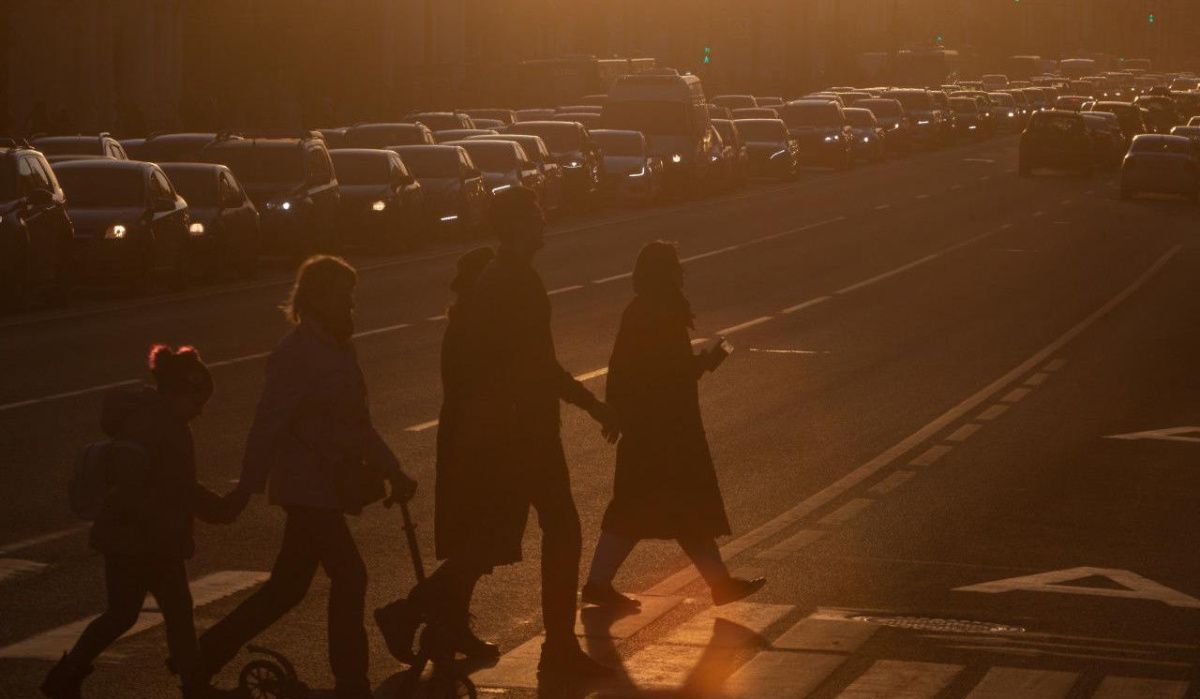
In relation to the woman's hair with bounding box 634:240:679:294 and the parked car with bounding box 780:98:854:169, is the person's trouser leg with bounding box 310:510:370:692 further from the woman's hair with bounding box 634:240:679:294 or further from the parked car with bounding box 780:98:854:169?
the parked car with bounding box 780:98:854:169

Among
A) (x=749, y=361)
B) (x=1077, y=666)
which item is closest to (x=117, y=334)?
(x=749, y=361)

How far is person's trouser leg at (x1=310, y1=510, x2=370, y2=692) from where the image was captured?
8000 mm

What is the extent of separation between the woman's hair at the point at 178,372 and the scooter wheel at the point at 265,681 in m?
1.01

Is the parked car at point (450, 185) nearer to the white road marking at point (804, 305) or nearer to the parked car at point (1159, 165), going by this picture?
the white road marking at point (804, 305)

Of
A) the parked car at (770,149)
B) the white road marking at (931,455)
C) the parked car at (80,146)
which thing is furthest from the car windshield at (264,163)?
the parked car at (770,149)

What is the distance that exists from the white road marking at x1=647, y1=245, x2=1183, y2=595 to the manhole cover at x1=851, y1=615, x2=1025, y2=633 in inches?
45.3

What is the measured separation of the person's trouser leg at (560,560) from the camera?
891cm

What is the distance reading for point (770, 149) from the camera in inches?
2344

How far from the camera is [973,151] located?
8062cm

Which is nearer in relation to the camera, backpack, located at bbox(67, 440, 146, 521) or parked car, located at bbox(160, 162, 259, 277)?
backpack, located at bbox(67, 440, 146, 521)

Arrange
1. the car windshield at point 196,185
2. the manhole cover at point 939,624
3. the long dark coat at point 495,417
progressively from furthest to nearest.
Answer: the car windshield at point 196,185 < the manhole cover at point 939,624 < the long dark coat at point 495,417

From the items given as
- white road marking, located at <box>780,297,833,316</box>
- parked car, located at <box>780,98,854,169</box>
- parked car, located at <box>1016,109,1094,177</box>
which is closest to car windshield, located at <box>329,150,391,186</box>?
white road marking, located at <box>780,297,833,316</box>

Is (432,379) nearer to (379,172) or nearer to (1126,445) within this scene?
(1126,445)

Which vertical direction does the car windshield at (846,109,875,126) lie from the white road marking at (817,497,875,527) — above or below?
below
